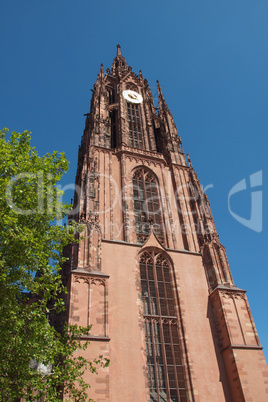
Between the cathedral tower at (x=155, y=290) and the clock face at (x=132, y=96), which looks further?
the clock face at (x=132, y=96)

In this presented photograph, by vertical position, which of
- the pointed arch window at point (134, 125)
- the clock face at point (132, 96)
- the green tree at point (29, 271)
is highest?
the clock face at point (132, 96)

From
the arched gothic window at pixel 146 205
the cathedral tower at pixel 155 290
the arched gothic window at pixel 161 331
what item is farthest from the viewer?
the arched gothic window at pixel 146 205

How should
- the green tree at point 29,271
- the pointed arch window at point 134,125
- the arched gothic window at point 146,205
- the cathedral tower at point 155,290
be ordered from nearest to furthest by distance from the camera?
the green tree at point 29,271 → the cathedral tower at point 155,290 → the arched gothic window at point 146,205 → the pointed arch window at point 134,125

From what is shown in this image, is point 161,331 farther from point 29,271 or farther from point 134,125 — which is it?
point 134,125

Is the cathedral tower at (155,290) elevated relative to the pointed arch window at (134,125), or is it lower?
lower

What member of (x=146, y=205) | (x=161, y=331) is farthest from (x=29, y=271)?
(x=146, y=205)

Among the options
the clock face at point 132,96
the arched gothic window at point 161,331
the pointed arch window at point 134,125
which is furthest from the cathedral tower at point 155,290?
the clock face at point 132,96

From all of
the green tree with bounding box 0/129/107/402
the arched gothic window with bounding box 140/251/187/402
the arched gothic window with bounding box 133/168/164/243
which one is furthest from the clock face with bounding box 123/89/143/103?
the green tree with bounding box 0/129/107/402

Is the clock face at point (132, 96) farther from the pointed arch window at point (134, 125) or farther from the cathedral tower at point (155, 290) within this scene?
the cathedral tower at point (155, 290)

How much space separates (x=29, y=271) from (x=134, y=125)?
19412 millimetres

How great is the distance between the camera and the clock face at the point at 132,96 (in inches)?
1149

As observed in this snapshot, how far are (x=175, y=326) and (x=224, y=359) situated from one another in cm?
242

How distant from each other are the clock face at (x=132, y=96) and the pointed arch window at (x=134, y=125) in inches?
22.6

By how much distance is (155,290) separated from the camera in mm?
15867
